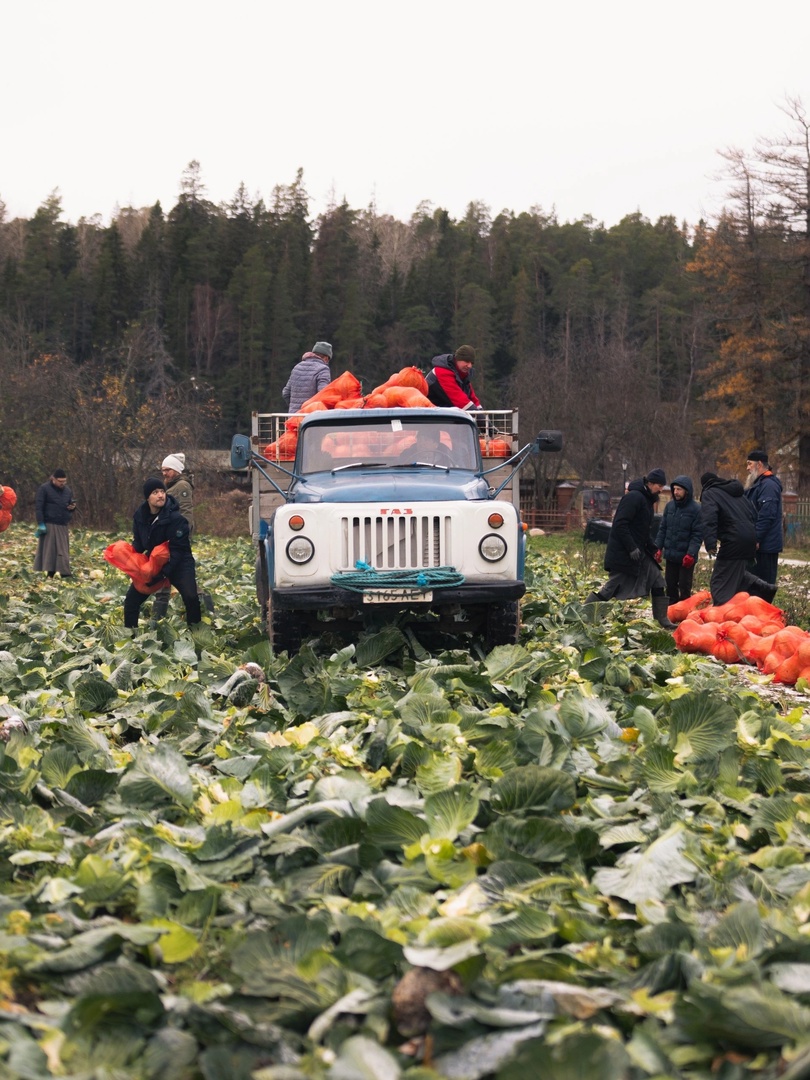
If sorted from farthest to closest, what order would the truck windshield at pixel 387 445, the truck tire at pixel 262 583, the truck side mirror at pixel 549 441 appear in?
the truck tire at pixel 262 583 → the truck windshield at pixel 387 445 → the truck side mirror at pixel 549 441

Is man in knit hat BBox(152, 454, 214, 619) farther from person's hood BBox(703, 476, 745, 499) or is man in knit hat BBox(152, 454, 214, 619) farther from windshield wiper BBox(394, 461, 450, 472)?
person's hood BBox(703, 476, 745, 499)

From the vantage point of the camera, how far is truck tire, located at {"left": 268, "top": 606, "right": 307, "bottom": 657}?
9.26 metres

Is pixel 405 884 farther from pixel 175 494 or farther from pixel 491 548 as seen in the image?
pixel 175 494

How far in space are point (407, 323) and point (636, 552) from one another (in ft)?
248

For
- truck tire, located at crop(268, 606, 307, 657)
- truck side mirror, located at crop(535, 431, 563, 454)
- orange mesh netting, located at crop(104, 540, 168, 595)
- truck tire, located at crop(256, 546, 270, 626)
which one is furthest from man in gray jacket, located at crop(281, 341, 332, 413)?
truck tire, located at crop(268, 606, 307, 657)

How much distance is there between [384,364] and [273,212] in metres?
26.5

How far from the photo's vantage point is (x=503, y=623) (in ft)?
30.8

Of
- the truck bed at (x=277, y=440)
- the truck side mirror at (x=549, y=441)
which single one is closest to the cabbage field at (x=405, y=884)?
the truck side mirror at (x=549, y=441)

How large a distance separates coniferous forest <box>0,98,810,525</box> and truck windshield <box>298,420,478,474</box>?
27918 millimetres

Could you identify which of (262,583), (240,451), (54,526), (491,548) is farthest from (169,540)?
(54,526)

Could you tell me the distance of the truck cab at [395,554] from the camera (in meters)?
8.92

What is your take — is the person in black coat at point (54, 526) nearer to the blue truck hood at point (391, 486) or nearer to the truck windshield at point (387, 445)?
the truck windshield at point (387, 445)

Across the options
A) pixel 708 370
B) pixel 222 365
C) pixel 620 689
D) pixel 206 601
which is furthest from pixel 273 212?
pixel 620 689

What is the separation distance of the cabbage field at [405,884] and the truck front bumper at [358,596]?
4.88 feet
